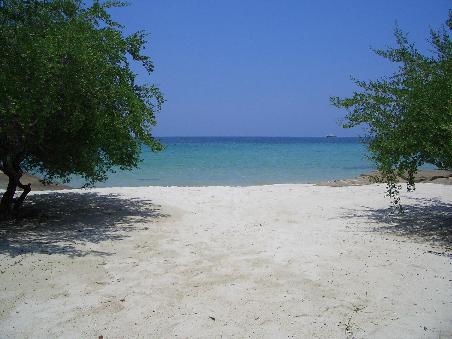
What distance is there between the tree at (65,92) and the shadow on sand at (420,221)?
20.9 feet

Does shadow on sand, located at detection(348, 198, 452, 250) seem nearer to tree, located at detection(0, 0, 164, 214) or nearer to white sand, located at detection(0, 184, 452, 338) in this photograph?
white sand, located at detection(0, 184, 452, 338)

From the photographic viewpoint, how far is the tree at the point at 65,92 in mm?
8000

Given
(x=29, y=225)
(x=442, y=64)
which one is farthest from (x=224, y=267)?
(x=442, y=64)

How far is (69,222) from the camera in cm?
1066

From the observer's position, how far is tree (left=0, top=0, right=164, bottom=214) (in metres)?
8.00

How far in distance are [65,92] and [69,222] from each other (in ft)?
12.0

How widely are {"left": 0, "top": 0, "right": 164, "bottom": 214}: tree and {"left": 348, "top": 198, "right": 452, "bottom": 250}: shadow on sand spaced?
20.9 feet

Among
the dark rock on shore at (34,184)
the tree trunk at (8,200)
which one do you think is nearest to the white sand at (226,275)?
the tree trunk at (8,200)

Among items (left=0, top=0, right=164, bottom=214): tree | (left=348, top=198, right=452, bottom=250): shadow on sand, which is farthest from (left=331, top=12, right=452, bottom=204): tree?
(left=0, top=0, right=164, bottom=214): tree

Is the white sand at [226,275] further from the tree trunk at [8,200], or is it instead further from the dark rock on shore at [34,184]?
the dark rock on shore at [34,184]

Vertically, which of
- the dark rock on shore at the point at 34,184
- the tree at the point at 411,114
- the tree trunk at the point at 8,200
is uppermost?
the tree at the point at 411,114

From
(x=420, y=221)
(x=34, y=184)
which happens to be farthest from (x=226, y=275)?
(x=34, y=184)

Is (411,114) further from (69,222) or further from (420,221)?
(69,222)

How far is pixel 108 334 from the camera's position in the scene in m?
4.72
